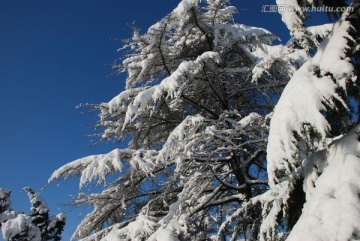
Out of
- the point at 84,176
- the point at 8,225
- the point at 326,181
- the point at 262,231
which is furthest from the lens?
the point at 8,225

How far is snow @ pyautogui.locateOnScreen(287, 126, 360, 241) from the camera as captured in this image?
5.57 feet

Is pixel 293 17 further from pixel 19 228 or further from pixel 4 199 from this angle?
pixel 4 199

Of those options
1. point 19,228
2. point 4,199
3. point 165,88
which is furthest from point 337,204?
point 4,199

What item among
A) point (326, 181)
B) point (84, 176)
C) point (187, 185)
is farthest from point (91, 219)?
point (326, 181)

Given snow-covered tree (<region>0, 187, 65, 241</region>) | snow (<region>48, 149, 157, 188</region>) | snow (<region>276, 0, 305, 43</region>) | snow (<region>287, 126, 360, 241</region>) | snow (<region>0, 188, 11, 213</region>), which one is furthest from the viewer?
snow (<region>0, 188, 11, 213</region>)

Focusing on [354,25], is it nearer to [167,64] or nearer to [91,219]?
[167,64]

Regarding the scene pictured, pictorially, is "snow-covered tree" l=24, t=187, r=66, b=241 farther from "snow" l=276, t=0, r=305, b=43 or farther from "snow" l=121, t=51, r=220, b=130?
"snow" l=276, t=0, r=305, b=43

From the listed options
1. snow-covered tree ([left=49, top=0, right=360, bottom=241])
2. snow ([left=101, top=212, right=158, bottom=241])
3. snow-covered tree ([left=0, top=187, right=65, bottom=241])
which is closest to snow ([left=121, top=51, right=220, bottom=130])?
snow-covered tree ([left=49, top=0, right=360, bottom=241])

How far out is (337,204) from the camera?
1.80m

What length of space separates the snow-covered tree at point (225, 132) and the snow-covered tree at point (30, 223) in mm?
12027

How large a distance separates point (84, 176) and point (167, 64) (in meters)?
2.79

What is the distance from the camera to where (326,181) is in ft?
6.55

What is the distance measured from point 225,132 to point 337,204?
9.69 feet

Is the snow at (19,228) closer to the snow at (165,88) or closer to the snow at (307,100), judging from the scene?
the snow at (165,88)
